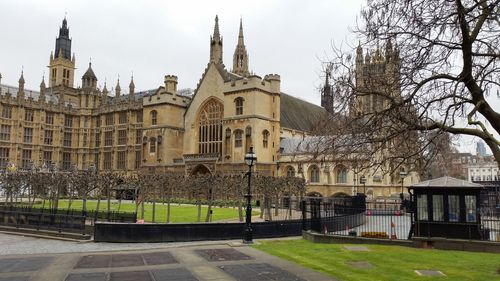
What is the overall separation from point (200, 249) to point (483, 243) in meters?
10.9

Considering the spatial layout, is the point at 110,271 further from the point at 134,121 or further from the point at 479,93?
the point at 134,121

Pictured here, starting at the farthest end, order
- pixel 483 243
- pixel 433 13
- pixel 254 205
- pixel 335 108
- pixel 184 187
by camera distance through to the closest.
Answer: pixel 254 205, pixel 184 187, pixel 483 243, pixel 335 108, pixel 433 13

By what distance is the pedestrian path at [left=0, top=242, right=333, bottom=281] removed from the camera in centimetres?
1239

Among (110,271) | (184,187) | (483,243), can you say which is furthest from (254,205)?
(110,271)

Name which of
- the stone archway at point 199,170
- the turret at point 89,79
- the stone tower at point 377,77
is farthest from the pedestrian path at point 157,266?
the turret at point 89,79

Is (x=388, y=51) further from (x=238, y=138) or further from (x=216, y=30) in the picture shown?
(x=216, y=30)

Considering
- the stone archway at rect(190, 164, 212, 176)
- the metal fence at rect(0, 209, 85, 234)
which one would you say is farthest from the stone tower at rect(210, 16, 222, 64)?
the metal fence at rect(0, 209, 85, 234)

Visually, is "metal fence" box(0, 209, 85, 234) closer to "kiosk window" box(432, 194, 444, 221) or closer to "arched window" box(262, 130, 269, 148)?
"kiosk window" box(432, 194, 444, 221)

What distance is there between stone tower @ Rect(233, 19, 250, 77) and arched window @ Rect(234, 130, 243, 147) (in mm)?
32899

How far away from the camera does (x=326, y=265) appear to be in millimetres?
13836

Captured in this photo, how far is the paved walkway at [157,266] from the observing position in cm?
1241

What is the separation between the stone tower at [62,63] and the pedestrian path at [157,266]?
3921 inches

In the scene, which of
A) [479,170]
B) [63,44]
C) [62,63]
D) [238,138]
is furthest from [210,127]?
[479,170]

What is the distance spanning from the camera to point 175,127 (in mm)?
67688
